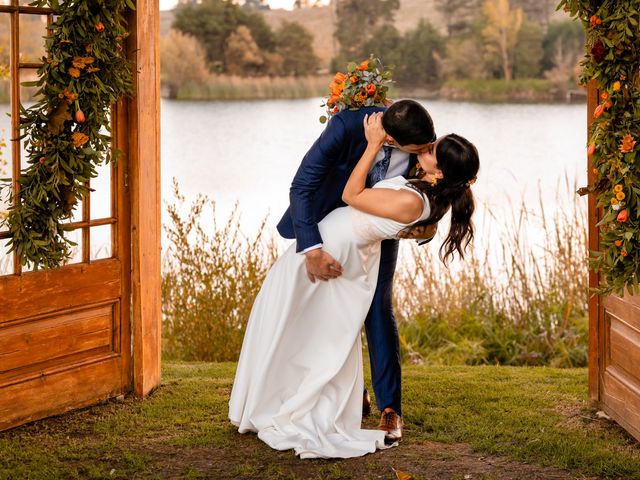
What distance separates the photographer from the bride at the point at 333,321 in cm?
360

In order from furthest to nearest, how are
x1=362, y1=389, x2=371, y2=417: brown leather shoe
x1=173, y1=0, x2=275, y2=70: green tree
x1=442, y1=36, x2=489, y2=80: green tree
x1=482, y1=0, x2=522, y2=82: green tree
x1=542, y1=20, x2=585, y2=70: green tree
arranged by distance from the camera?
1. x1=442, y1=36, x2=489, y2=80: green tree
2. x1=542, y1=20, x2=585, y2=70: green tree
3. x1=482, y1=0, x2=522, y2=82: green tree
4. x1=173, y1=0, x2=275, y2=70: green tree
5. x1=362, y1=389, x2=371, y2=417: brown leather shoe

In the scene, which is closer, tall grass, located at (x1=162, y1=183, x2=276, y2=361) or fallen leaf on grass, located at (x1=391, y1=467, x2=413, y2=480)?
fallen leaf on grass, located at (x1=391, y1=467, x2=413, y2=480)

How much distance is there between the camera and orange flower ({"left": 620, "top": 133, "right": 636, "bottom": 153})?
329 cm

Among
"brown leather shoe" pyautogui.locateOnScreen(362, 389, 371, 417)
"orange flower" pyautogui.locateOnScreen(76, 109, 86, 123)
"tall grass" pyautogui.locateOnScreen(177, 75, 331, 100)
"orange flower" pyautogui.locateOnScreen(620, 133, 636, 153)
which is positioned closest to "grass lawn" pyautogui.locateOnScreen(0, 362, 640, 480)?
"brown leather shoe" pyautogui.locateOnScreen(362, 389, 371, 417)

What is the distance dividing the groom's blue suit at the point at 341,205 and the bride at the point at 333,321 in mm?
75

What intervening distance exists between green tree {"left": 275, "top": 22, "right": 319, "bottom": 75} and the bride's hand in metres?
5.73

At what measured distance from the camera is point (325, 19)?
9.70 meters

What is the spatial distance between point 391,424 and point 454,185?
1.02 metres

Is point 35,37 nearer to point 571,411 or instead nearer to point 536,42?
point 571,411

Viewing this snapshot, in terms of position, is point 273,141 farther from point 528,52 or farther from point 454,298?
point 454,298

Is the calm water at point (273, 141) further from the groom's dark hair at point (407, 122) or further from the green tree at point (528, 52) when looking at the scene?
the groom's dark hair at point (407, 122)

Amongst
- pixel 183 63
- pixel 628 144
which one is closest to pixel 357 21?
pixel 183 63

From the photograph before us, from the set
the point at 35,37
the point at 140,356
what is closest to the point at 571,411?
the point at 140,356

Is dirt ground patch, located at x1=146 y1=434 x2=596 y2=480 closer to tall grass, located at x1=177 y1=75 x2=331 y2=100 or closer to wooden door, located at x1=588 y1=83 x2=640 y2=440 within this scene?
wooden door, located at x1=588 y1=83 x2=640 y2=440
